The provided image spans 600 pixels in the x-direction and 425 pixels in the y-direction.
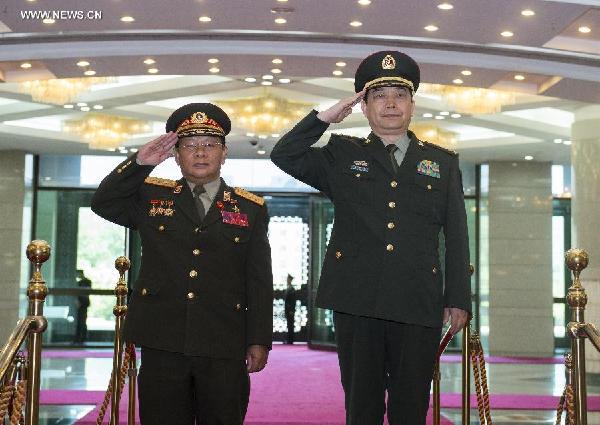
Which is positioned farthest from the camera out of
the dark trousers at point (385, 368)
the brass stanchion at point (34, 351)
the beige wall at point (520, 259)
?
the beige wall at point (520, 259)

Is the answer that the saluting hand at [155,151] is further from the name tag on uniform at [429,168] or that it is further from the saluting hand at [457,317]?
the saluting hand at [457,317]

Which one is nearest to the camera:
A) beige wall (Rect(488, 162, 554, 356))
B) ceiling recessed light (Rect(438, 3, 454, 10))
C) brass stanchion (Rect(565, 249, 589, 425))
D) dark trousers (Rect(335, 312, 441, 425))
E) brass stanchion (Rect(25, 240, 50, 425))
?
dark trousers (Rect(335, 312, 441, 425))

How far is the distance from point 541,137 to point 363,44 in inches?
234

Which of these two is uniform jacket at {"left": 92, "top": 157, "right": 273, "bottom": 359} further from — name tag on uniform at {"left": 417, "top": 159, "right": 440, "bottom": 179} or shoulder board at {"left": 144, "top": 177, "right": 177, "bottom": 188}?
name tag on uniform at {"left": 417, "top": 159, "right": 440, "bottom": 179}

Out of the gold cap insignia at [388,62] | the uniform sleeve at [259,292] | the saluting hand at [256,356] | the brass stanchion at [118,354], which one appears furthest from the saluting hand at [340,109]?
the brass stanchion at [118,354]

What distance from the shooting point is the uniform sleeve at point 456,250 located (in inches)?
119

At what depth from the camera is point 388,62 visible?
123 inches

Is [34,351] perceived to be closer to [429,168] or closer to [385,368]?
[385,368]

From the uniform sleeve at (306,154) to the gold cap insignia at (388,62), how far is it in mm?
262

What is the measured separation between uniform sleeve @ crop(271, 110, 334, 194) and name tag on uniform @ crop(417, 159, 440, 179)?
0.29 meters

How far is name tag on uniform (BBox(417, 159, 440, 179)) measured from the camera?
3.12 m

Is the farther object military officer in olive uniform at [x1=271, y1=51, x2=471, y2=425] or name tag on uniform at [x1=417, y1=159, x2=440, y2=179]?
name tag on uniform at [x1=417, y1=159, x2=440, y2=179]

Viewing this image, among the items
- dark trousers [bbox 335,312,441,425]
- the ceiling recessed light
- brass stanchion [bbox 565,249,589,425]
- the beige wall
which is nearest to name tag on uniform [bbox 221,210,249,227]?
dark trousers [bbox 335,312,441,425]

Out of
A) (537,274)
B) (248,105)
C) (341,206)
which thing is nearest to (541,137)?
(537,274)
